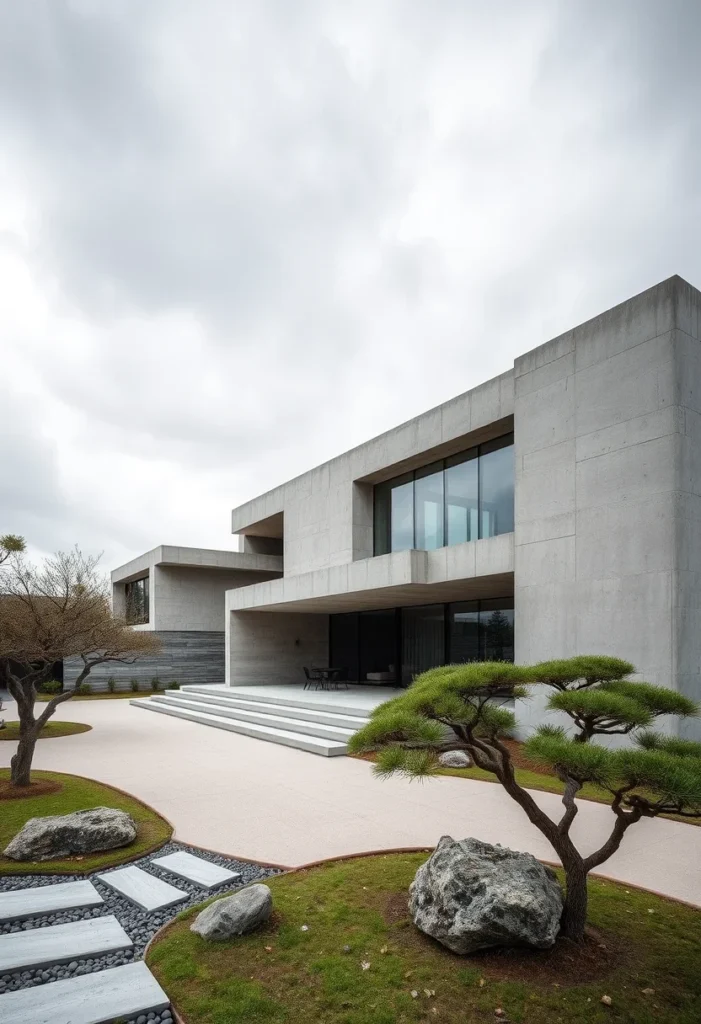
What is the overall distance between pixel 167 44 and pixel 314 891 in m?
10.5

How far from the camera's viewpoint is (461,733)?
14.4 ft

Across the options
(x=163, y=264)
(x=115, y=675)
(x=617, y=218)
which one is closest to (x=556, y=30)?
(x=617, y=218)

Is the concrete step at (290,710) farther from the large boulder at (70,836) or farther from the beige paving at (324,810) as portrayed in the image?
the large boulder at (70,836)

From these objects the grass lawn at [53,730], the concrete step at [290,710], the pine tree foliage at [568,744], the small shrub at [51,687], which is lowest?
the small shrub at [51,687]

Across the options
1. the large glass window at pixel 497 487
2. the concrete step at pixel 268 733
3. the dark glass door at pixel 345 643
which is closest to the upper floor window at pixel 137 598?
the dark glass door at pixel 345 643

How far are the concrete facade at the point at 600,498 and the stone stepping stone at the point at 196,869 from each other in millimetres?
6820

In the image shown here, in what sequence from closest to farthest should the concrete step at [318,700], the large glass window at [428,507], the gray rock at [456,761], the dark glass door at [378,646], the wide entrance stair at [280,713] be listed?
the gray rock at [456,761] → the wide entrance stair at [280,713] → the concrete step at [318,700] → the large glass window at [428,507] → the dark glass door at [378,646]

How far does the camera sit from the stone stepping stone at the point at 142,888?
4879mm

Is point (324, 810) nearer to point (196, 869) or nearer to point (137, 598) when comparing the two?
point (196, 869)

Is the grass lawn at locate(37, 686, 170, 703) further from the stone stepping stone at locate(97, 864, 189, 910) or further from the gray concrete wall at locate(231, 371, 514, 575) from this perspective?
the stone stepping stone at locate(97, 864, 189, 910)

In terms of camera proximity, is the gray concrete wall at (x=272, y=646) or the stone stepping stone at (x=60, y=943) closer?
the stone stepping stone at (x=60, y=943)

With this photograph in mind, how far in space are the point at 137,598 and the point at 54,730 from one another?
16.0 meters

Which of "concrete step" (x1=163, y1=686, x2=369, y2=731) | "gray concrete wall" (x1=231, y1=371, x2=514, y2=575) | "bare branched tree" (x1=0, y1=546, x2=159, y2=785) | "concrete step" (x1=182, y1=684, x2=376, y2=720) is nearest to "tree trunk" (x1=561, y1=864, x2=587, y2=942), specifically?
"concrete step" (x1=163, y1=686, x2=369, y2=731)

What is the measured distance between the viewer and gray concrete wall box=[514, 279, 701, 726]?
30.0 ft
